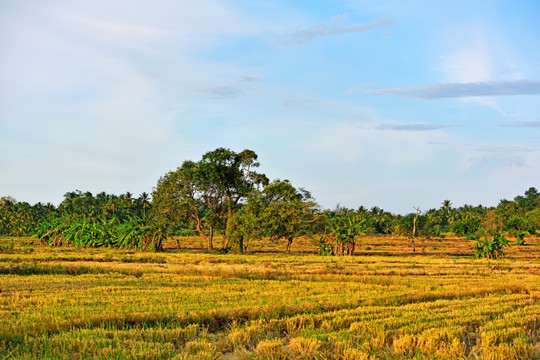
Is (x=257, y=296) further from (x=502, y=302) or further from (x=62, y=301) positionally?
(x=502, y=302)

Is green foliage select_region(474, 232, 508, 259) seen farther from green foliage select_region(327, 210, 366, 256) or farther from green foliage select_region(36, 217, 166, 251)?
green foliage select_region(36, 217, 166, 251)

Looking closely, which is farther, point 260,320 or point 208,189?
point 208,189

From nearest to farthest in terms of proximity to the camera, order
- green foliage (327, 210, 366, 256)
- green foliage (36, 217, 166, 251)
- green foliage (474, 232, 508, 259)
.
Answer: green foliage (474, 232, 508, 259) < green foliage (327, 210, 366, 256) < green foliage (36, 217, 166, 251)

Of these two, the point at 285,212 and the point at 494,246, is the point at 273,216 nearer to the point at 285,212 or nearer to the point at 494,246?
the point at 285,212

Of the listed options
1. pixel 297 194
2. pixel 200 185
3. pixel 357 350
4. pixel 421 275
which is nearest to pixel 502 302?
pixel 357 350

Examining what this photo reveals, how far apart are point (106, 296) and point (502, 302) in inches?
456

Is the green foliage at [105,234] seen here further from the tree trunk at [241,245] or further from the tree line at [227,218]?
the tree trunk at [241,245]

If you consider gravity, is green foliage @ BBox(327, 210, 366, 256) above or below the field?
above

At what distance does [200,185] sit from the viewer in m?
47.5

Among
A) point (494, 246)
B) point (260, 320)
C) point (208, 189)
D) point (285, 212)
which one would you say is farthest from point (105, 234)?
point (260, 320)

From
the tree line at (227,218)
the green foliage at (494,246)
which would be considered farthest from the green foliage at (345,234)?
the green foliage at (494,246)

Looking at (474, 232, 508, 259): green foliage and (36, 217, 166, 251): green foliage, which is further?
(36, 217, 166, 251): green foliage

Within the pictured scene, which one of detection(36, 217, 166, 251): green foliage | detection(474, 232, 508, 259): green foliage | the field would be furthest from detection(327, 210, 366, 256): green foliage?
the field

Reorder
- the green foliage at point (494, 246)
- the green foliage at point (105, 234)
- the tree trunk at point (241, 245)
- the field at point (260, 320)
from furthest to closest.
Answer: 1. the green foliage at point (105, 234)
2. the tree trunk at point (241, 245)
3. the green foliage at point (494, 246)
4. the field at point (260, 320)
